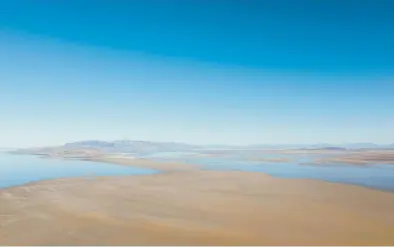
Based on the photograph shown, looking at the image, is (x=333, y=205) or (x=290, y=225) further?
(x=333, y=205)

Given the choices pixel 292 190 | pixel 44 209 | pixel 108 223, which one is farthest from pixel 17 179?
pixel 292 190

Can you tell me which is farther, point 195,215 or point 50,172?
point 50,172

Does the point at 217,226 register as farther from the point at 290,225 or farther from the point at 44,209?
the point at 44,209

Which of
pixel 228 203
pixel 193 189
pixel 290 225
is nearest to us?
pixel 290 225

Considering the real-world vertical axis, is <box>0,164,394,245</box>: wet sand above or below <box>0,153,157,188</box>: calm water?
below

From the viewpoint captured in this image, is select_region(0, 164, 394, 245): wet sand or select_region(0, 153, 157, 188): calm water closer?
select_region(0, 164, 394, 245): wet sand

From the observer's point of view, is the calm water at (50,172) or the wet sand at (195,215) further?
the calm water at (50,172)

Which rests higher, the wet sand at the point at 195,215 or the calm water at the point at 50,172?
the calm water at the point at 50,172

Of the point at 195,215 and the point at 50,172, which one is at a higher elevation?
the point at 50,172
